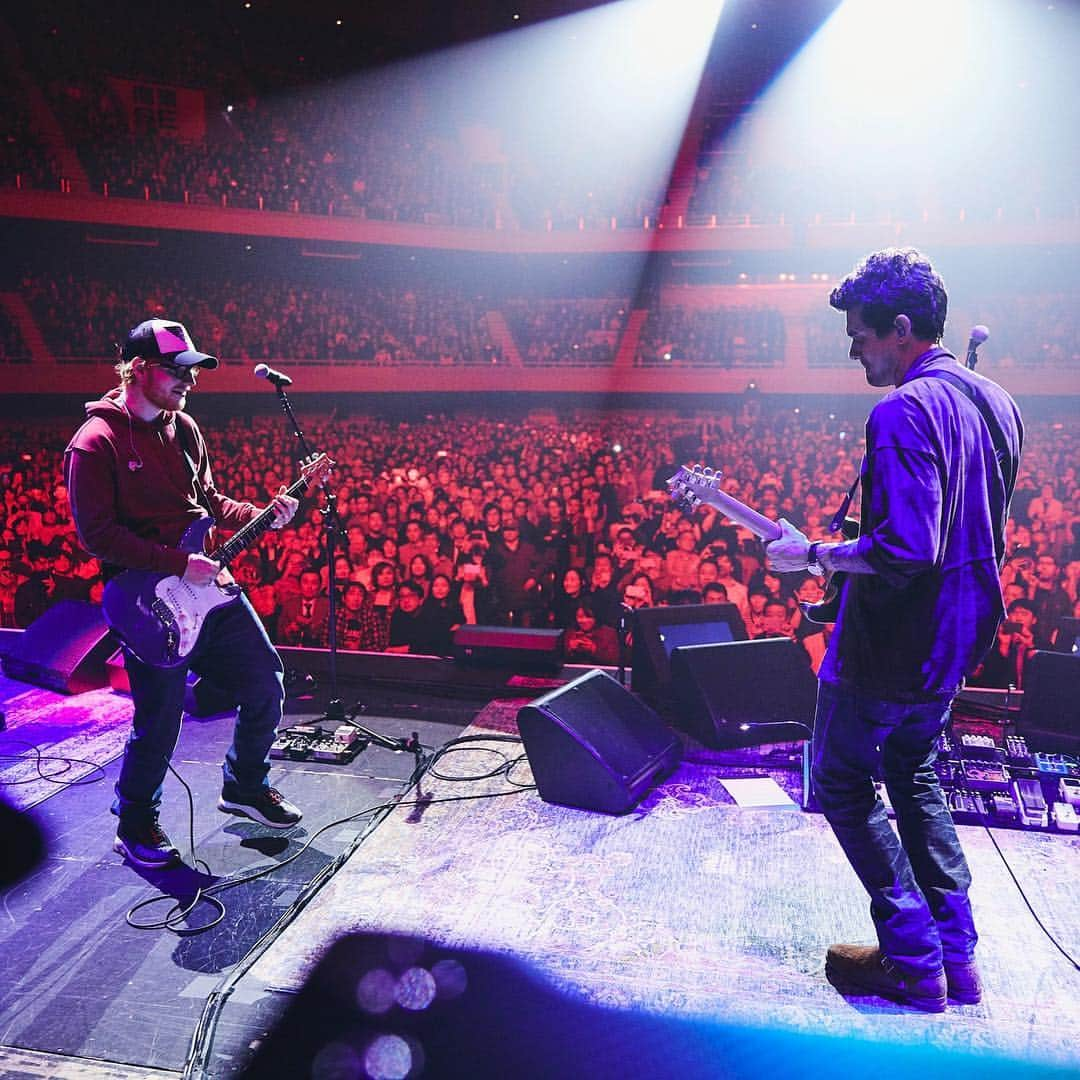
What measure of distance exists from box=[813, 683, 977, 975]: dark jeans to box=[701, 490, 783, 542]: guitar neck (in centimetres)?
53

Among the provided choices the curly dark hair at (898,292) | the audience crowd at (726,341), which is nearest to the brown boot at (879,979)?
the curly dark hair at (898,292)

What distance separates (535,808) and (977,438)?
1.84 meters

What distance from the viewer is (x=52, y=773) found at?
317 cm

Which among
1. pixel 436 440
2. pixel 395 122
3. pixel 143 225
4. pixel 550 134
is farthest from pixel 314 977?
pixel 395 122

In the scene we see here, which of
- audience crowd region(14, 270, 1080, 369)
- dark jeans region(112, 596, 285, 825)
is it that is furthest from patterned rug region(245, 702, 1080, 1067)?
audience crowd region(14, 270, 1080, 369)

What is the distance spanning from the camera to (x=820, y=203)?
30.7 feet

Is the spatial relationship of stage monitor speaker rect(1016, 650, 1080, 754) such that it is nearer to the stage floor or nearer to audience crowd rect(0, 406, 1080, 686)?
the stage floor

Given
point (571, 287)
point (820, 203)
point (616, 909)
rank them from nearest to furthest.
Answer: point (616, 909) < point (820, 203) < point (571, 287)

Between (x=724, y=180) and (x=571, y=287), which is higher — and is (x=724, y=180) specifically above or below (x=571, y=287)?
above

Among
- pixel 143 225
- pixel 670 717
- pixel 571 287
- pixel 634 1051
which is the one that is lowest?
pixel 670 717

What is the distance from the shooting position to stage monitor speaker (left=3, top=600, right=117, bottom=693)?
4.06 m

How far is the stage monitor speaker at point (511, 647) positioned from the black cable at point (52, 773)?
1863 mm

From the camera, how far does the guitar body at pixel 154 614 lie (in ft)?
7.61

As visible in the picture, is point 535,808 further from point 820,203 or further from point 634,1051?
point 820,203
